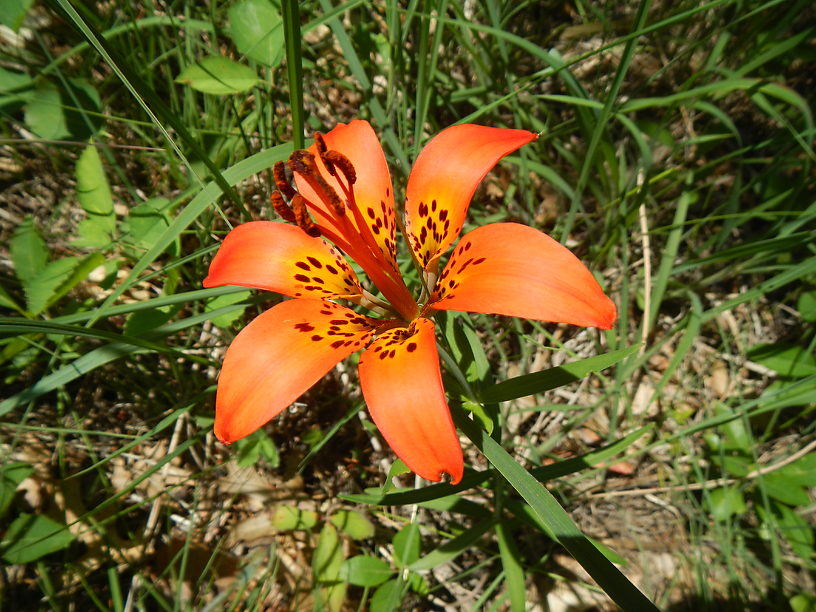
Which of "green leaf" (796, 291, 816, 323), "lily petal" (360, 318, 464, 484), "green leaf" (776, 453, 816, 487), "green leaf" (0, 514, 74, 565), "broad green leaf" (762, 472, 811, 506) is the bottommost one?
"broad green leaf" (762, 472, 811, 506)

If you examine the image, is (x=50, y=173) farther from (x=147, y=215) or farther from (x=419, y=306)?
(x=419, y=306)

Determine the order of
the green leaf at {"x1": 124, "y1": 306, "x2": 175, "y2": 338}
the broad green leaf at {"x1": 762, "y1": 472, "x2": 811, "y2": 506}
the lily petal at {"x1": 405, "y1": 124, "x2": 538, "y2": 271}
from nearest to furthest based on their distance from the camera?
the lily petal at {"x1": 405, "y1": 124, "x2": 538, "y2": 271}, the green leaf at {"x1": 124, "y1": 306, "x2": 175, "y2": 338}, the broad green leaf at {"x1": 762, "y1": 472, "x2": 811, "y2": 506}

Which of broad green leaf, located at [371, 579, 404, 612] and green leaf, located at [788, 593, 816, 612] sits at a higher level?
broad green leaf, located at [371, 579, 404, 612]

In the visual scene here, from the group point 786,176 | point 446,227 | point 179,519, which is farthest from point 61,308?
point 786,176

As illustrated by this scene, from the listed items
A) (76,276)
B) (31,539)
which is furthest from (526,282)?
(31,539)

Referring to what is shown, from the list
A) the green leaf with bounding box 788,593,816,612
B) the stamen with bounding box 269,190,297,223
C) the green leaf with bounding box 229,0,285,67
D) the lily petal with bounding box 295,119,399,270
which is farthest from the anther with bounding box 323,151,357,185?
the green leaf with bounding box 788,593,816,612

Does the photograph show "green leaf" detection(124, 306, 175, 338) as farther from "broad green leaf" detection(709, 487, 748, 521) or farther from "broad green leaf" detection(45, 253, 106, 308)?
"broad green leaf" detection(709, 487, 748, 521)

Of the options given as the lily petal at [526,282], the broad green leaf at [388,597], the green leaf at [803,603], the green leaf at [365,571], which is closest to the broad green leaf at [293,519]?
the green leaf at [365,571]

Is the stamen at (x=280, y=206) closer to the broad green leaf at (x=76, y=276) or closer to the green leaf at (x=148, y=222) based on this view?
the green leaf at (x=148, y=222)
